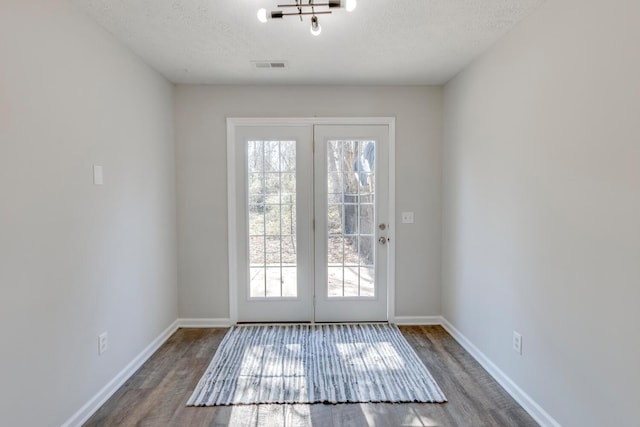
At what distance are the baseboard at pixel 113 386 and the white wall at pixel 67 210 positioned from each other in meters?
0.06

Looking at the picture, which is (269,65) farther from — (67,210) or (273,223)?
(67,210)

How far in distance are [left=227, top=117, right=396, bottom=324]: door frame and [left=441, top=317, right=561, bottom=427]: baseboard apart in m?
0.77

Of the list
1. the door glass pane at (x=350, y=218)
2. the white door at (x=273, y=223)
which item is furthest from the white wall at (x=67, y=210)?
the door glass pane at (x=350, y=218)

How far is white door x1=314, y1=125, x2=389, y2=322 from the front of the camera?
3.52 m

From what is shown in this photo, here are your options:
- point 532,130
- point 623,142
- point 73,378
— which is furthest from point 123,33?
point 623,142

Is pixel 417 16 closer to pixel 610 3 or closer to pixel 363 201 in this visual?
pixel 610 3

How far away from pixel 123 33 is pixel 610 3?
2.86 meters

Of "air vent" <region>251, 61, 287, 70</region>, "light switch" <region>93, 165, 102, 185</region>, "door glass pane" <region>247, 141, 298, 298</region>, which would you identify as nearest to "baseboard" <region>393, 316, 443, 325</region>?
"door glass pane" <region>247, 141, 298, 298</region>

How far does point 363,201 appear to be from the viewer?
3.56 m

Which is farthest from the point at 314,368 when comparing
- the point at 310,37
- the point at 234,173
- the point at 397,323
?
the point at 310,37

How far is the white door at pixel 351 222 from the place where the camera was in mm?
3518

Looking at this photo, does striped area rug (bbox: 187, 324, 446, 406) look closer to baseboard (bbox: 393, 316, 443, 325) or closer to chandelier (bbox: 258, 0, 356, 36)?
baseboard (bbox: 393, 316, 443, 325)

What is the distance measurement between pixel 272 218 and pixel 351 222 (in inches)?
32.9

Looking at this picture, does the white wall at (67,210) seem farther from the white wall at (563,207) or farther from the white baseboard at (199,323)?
the white wall at (563,207)
